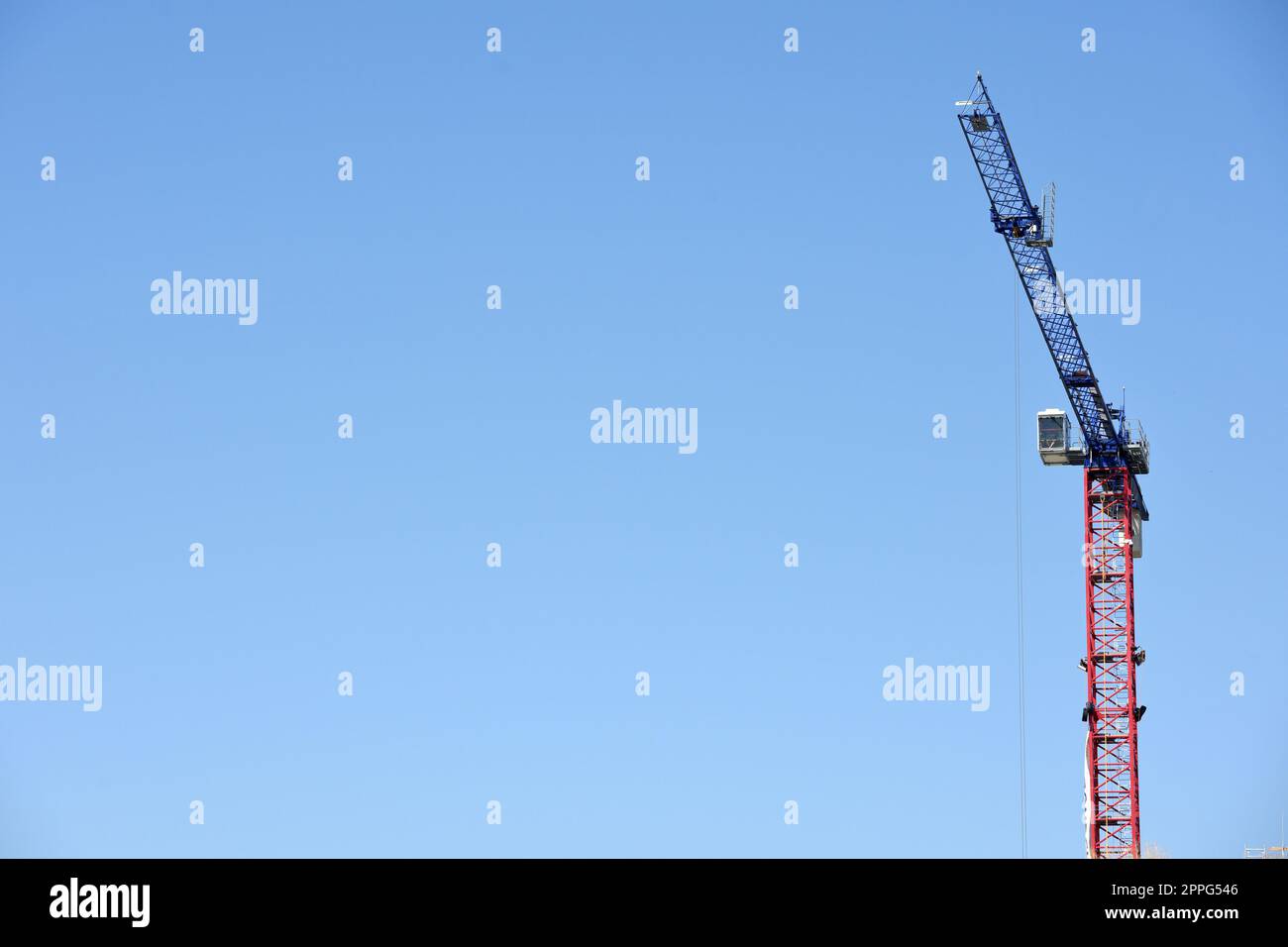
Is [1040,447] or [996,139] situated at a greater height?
[996,139]

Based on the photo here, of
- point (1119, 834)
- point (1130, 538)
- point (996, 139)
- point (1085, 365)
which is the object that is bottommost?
point (1119, 834)

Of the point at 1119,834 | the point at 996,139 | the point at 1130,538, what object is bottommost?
the point at 1119,834
